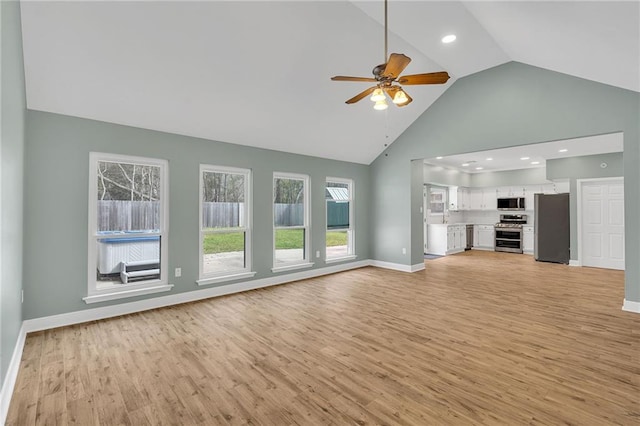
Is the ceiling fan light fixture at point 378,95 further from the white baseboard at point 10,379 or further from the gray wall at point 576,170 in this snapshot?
the gray wall at point 576,170

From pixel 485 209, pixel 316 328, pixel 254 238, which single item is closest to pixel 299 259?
pixel 254 238

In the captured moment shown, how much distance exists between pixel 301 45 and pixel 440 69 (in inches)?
108

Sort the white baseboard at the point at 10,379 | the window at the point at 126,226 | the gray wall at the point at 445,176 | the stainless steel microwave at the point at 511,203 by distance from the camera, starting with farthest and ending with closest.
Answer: the stainless steel microwave at the point at 511,203
the gray wall at the point at 445,176
the window at the point at 126,226
the white baseboard at the point at 10,379

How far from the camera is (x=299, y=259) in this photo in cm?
601

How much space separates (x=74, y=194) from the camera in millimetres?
3520

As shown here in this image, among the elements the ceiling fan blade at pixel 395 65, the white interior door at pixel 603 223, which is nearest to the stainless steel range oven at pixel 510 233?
the white interior door at pixel 603 223

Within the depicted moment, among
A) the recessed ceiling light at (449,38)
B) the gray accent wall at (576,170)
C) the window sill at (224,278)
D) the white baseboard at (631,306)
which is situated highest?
the recessed ceiling light at (449,38)

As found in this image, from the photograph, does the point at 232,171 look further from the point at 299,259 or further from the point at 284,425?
the point at 284,425

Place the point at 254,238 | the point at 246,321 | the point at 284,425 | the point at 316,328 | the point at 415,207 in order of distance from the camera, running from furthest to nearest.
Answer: the point at 415,207, the point at 254,238, the point at 246,321, the point at 316,328, the point at 284,425

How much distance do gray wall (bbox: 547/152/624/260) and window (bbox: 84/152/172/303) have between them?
28.5 ft

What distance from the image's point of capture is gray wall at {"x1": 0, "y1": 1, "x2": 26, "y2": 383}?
1.98 meters

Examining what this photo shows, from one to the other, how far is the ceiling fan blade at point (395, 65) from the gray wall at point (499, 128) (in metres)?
3.33

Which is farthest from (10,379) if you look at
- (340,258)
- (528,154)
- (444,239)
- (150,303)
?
(444,239)

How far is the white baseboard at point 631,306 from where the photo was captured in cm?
383
